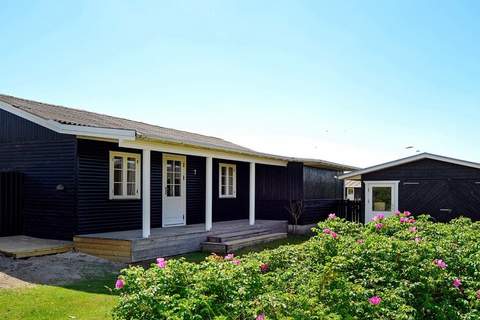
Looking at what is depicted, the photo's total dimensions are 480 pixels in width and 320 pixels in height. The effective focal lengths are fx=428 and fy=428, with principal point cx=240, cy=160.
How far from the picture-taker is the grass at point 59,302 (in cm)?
534

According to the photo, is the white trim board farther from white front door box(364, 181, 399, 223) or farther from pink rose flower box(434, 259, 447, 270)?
pink rose flower box(434, 259, 447, 270)

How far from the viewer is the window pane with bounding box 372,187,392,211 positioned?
15.1 meters

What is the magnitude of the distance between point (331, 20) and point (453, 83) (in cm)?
533

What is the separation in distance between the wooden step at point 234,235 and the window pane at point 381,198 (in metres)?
4.50

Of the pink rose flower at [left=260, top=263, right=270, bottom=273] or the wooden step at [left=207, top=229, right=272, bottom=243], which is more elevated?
the pink rose flower at [left=260, top=263, right=270, bottom=273]

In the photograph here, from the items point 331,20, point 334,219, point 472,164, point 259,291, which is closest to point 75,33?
point 331,20

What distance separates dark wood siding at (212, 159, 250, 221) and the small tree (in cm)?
169

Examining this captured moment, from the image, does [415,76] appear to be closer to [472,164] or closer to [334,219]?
[472,164]

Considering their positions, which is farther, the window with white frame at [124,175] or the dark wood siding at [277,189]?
the dark wood siding at [277,189]

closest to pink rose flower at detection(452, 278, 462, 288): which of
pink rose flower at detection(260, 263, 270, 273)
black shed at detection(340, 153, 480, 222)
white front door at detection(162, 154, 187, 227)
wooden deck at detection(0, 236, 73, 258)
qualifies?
pink rose flower at detection(260, 263, 270, 273)

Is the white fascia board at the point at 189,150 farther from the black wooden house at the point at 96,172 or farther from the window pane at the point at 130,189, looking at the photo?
the window pane at the point at 130,189

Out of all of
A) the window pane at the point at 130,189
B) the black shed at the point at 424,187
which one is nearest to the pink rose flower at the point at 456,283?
the window pane at the point at 130,189

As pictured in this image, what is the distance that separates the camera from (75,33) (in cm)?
1085

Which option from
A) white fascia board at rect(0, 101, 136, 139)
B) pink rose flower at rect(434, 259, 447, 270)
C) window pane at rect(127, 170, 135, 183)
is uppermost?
white fascia board at rect(0, 101, 136, 139)
